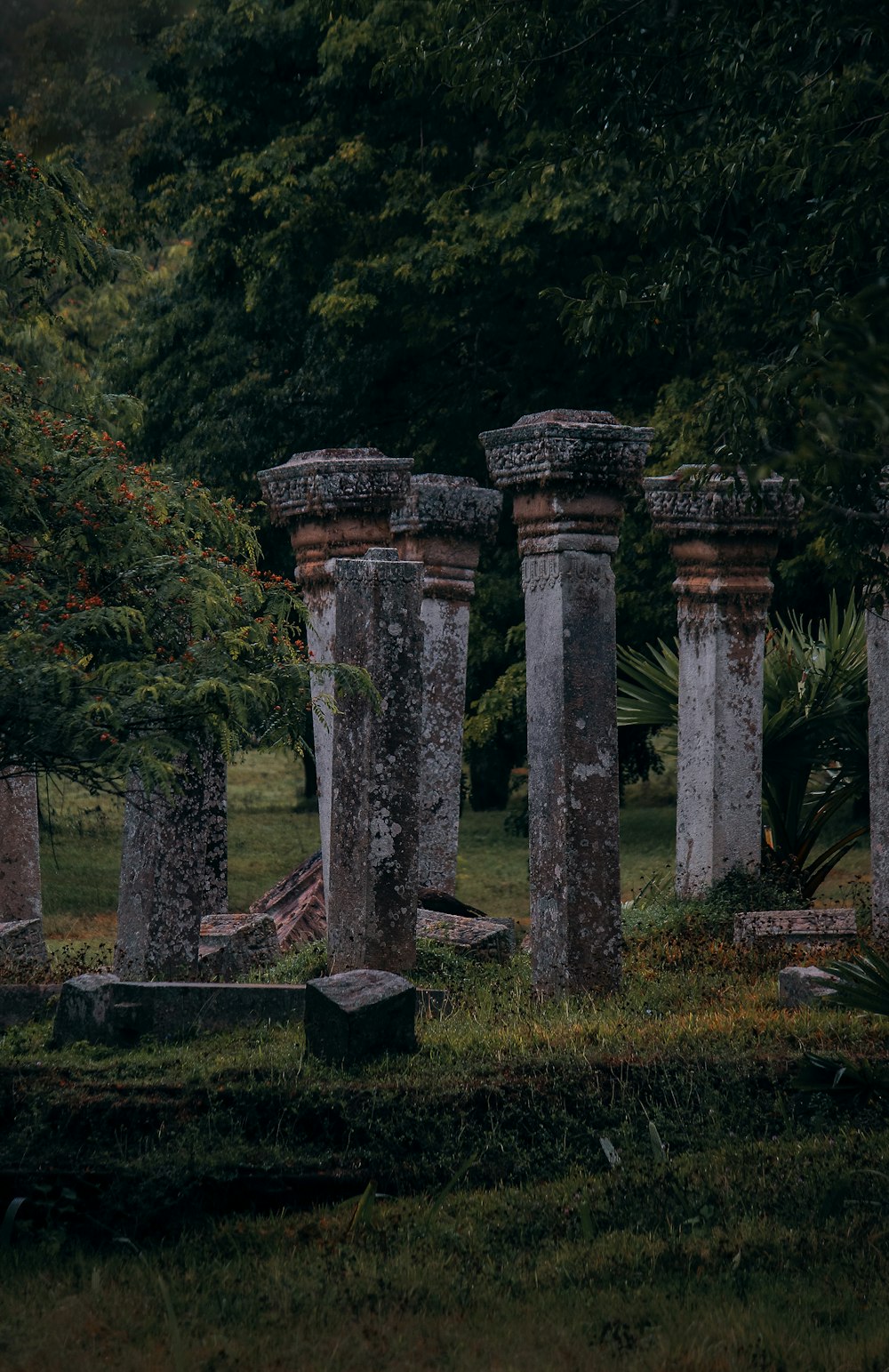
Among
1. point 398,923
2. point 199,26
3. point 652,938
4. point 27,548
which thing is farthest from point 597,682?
point 199,26

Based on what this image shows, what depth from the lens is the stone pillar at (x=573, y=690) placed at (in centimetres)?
894

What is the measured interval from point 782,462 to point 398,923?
4274 millimetres

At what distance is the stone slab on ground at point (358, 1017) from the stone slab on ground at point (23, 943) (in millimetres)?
4395

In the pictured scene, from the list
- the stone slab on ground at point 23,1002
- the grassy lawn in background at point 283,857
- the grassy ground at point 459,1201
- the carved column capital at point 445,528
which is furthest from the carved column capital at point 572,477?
the grassy lawn in background at point 283,857

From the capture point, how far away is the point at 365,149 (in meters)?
16.7

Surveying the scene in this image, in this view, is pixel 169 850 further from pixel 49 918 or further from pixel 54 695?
pixel 49 918

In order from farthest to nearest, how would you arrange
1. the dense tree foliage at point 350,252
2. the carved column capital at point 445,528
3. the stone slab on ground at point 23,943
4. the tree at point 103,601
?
the dense tree foliage at point 350,252 → the carved column capital at point 445,528 → the stone slab on ground at point 23,943 → the tree at point 103,601

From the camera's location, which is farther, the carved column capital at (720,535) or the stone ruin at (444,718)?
the carved column capital at (720,535)

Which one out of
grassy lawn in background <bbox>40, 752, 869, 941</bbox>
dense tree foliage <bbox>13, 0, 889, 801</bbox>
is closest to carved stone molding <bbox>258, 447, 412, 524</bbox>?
dense tree foliage <bbox>13, 0, 889, 801</bbox>

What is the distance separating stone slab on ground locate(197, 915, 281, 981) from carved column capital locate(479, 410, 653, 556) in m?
3.52

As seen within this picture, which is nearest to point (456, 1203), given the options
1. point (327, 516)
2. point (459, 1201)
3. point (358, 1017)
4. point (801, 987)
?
point (459, 1201)

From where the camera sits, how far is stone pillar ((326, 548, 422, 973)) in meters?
9.26

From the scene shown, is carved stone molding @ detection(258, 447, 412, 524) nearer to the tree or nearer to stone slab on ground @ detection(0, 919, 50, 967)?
the tree

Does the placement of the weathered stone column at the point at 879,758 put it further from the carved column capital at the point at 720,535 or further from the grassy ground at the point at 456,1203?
the grassy ground at the point at 456,1203
